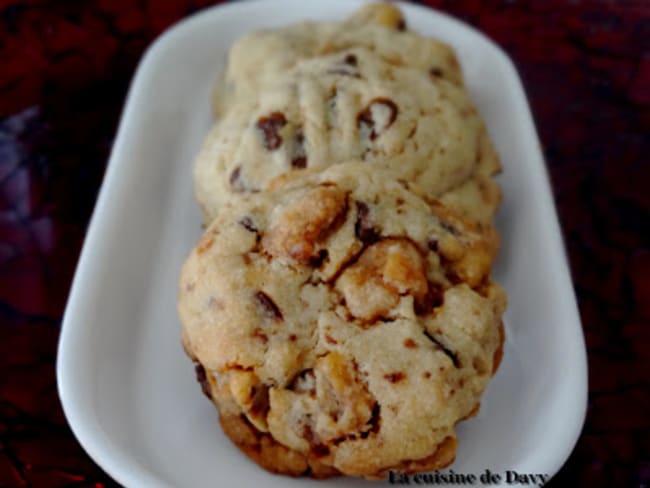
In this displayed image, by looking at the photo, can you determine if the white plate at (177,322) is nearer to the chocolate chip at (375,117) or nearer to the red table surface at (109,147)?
the red table surface at (109,147)

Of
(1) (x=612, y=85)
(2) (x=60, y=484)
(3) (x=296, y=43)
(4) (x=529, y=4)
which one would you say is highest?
(3) (x=296, y=43)

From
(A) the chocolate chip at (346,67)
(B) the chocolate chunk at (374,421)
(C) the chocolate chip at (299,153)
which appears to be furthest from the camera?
(A) the chocolate chip at (346,67)

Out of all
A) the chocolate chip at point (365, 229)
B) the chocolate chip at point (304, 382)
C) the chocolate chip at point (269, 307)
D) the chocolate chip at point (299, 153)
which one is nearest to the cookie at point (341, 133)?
the chocolate chip at point (299, 153)

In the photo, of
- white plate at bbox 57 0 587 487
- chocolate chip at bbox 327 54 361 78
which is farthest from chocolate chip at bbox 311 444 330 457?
chocolate chip at bbox 327 54 361 78

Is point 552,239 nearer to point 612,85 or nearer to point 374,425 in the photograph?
point 374,425

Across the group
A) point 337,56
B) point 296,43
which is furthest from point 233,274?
point 296,43

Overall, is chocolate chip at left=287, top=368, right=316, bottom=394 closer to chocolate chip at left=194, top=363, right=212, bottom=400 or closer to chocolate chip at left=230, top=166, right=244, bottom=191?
chocolate chip at left=194, top=363, right=212, bottom=400

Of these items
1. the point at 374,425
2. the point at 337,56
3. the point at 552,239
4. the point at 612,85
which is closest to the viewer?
the point at 374,425
